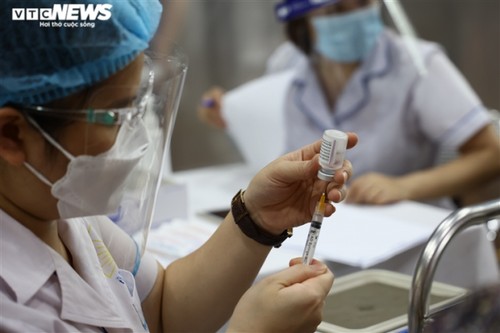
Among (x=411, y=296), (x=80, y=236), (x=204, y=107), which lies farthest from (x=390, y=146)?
(x=80, y=236)

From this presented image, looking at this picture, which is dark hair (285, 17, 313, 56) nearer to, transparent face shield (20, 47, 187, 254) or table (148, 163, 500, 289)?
table (148, 163, 500, 289)

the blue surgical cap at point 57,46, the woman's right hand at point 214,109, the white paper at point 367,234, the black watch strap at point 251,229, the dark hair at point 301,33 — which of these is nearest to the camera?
the blue surgical cap at point 57,46

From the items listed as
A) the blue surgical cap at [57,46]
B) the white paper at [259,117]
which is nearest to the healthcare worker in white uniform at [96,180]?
the blue surgical cap at [57,46]

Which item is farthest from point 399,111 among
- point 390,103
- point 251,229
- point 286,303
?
point 286,303

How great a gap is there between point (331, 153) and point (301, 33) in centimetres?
146

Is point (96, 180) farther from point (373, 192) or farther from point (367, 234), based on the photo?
point (373, 192)

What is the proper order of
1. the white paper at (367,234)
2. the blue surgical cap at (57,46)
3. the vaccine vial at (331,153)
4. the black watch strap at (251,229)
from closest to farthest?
the blue surgical cap at (57,46) < the vaccine vial at (331,153) < the black watch strap at (251,229) < the white paper at (367,234)

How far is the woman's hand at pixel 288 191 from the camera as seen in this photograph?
3.29 feet

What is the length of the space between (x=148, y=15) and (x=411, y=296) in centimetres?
53

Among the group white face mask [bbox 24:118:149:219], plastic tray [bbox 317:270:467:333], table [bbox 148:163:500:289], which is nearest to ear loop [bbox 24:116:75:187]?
white face mask [bbox 24:118:149:219]

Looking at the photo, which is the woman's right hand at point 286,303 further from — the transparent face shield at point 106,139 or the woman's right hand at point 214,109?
the woman's right hand at point 214,109

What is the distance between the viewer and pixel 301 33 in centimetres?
236

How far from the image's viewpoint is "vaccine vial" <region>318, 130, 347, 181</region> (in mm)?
938

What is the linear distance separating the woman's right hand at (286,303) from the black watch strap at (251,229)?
163 mm
